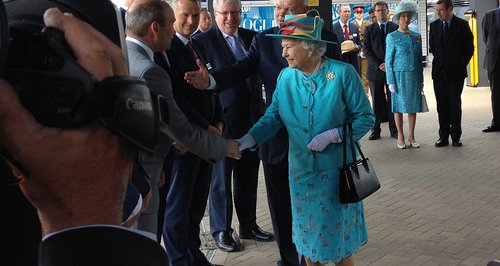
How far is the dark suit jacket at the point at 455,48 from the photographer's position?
10.9 meters

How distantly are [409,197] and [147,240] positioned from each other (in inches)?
266

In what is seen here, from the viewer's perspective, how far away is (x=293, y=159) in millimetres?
4207

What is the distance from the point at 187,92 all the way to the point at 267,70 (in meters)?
0.63

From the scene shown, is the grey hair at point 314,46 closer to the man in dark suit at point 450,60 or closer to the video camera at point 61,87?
the video camera at point 61,87

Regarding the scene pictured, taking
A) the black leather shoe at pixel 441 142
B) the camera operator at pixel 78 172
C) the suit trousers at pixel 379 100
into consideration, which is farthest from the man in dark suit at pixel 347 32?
the camera operator at pixel 78 172

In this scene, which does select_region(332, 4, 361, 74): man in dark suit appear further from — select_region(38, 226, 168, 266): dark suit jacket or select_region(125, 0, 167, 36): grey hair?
select_region(38, 226, 168, 266): dark suit jacket

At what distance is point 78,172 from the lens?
989 millimetres

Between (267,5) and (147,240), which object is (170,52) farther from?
(267,5)

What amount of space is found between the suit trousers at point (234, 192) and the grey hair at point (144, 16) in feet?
7.36

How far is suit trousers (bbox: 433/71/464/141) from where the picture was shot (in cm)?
1089

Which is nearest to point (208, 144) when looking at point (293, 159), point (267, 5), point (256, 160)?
point (293, 159)

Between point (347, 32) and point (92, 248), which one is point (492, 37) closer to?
point (347, 32)

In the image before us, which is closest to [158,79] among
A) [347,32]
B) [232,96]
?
[232,96]

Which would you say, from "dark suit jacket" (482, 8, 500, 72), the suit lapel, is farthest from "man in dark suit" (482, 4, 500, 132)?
the suit lapel
